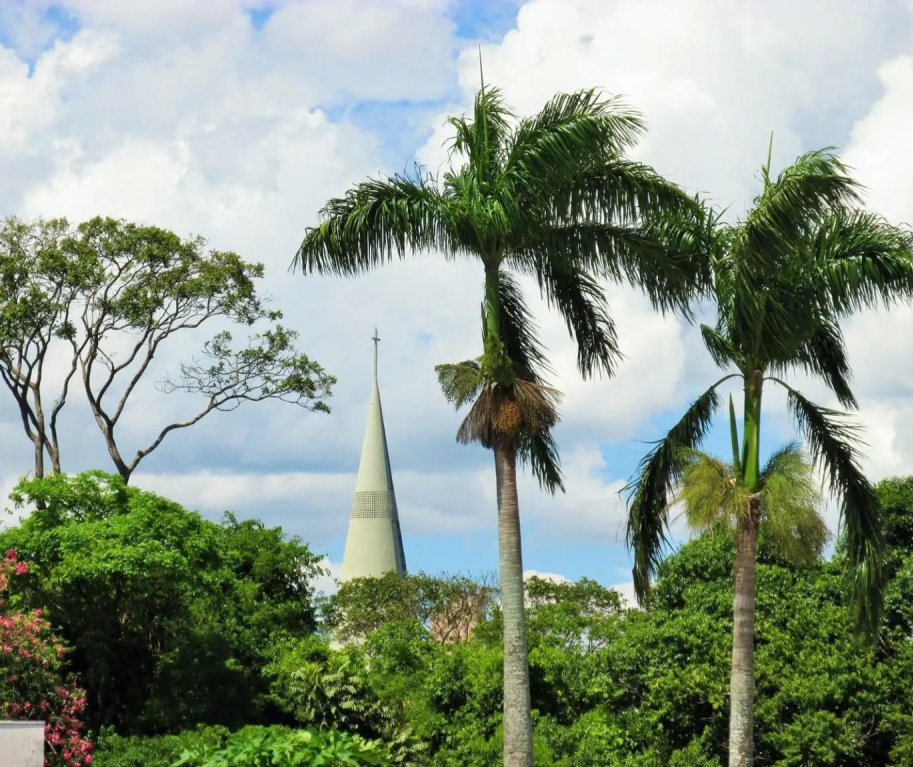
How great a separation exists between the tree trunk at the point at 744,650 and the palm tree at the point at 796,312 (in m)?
0.01

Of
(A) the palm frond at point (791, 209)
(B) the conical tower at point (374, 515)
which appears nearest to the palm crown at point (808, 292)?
(A) the palm frond at point (791, 209)

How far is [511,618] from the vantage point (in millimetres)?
16281

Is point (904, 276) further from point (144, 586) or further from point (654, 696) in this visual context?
point (144, 586)

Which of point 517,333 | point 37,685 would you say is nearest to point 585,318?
point 517,333

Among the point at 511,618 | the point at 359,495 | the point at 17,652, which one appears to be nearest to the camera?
the point at 511,618

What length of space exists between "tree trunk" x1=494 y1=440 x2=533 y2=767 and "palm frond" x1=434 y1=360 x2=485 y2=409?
2.54 feet

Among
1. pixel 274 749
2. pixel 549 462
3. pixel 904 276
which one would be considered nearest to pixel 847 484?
pixel 904 276

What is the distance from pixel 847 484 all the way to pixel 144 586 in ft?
46.7

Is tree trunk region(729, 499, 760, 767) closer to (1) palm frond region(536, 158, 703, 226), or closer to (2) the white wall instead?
(1) palm frond region(536, 158, 703, 226)

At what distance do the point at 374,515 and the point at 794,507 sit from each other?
1473 inches

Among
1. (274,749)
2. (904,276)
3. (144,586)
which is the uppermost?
(904,276)

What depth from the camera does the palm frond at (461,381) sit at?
17.0 metres

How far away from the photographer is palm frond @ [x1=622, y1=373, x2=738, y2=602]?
18.5 meters

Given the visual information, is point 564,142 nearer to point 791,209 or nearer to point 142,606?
point 791,209
